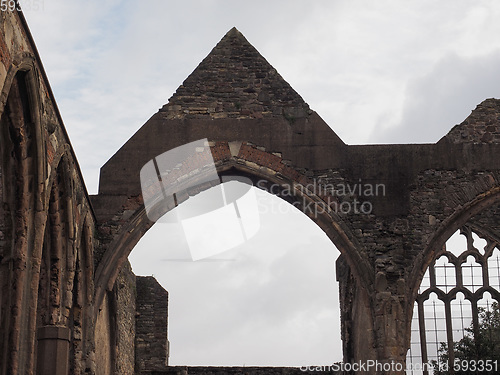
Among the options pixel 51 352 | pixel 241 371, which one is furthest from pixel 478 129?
pixel 241 371

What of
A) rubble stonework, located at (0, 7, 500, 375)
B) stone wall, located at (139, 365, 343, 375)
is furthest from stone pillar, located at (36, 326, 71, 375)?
stone wall, located at (139, 365, 343, 375)

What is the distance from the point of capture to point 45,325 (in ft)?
34.6

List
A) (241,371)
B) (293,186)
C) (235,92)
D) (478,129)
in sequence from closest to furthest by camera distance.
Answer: (293,186)
(235,92)
(478,129)
(241,371)

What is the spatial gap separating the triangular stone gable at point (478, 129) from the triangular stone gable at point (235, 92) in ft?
7.24

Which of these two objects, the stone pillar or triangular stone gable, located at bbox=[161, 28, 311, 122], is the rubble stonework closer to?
triangular stone gable, located at bbox=[161, 28, 311, 122]

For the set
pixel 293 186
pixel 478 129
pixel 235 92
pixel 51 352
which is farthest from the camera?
pixel 478 129

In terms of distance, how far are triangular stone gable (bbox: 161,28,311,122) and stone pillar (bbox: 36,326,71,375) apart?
3.82 meters

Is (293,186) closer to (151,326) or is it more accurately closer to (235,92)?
(235,92)

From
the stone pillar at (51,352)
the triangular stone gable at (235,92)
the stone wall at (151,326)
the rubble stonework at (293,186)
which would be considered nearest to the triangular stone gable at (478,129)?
the rubble stonework at (293,186)

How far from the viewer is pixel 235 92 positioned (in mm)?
13203

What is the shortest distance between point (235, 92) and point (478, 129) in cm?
359

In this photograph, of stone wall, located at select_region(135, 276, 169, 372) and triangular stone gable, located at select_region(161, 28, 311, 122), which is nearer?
triangular stone gable, located at select_region(161, 28, 311, 122)

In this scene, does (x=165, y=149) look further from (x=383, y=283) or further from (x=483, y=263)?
(x=483, y=263)

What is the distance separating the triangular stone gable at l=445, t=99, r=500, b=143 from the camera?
521 inches
